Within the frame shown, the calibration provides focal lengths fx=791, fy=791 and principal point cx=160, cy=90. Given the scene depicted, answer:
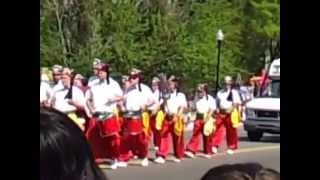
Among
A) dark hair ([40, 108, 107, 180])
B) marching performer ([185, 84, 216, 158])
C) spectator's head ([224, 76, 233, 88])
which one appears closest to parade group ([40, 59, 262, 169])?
marching performer ([185, 84, 216, 158])

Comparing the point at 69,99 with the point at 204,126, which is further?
the point at 204,126

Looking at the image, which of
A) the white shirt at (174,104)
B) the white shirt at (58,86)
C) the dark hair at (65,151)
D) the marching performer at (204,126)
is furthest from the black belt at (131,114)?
the dark hair at (65,151)

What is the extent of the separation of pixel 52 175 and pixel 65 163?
9 centimetres

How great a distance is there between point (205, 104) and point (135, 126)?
98cm

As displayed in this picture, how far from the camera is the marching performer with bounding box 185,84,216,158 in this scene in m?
8.29

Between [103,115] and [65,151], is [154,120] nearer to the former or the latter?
[103,115]

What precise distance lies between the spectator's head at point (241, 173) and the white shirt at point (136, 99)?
629cm

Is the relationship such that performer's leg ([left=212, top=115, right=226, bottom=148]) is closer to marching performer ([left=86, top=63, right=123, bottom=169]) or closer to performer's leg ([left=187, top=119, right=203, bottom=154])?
performer's leg ([left=187, top=119, right=203, bottom=154])

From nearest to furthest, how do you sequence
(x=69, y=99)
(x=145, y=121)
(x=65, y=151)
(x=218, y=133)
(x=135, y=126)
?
(x=65, y=151) → (x=69, y=99) → (x=135, y=126) → (x=145, y=121) → (x=218, y=133)

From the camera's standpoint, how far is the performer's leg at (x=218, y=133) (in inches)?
332

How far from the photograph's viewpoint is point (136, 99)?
768 centimetres

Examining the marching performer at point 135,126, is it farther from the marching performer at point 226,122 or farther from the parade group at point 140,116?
the marching performer at point 226,122

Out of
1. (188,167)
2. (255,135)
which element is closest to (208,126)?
(188,167)
